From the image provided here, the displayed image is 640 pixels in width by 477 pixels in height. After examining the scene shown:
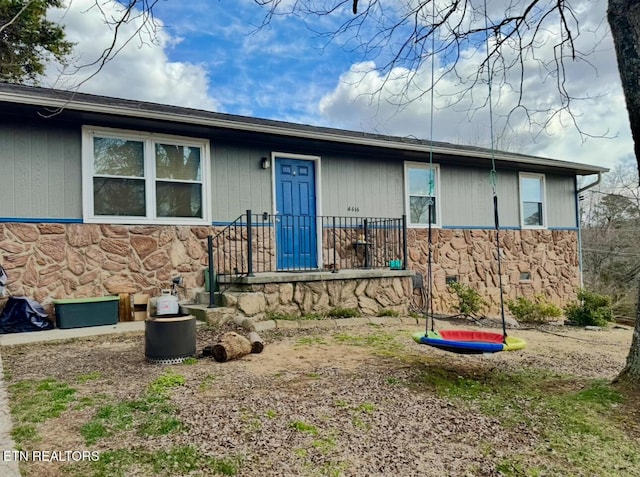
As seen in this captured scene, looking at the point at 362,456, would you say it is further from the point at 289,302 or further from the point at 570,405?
the point at 289,302

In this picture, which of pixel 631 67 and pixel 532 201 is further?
pixel 532 201

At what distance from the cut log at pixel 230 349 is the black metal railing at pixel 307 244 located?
2.12 metres

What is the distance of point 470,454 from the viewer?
230cm

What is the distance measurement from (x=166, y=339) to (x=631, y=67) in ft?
13.9

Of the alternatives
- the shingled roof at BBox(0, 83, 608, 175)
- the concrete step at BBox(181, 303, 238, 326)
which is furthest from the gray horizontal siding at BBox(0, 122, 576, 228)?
the concrete step at BBox(181, 303, 238, 326)

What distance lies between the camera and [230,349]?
13.6ft

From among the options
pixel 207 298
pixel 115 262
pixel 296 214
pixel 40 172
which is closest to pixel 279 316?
pixel 207 298

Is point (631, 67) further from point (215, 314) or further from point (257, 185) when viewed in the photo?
point (257, 185)

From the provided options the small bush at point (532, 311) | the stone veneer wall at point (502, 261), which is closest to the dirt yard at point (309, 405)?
the small bush at point (532, 311)

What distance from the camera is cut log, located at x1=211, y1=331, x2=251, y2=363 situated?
4121mm

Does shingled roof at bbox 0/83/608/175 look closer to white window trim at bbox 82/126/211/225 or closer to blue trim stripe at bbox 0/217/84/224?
white window trim at bbox 82/126/211/225

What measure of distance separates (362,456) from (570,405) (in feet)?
5.20

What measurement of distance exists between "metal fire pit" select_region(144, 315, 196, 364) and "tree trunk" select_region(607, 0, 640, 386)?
11.5ft

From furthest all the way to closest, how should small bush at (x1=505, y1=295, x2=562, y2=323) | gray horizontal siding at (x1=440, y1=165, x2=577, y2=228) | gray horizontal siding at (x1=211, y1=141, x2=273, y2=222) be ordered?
gray horizontal siding at (x1=440, y1=165, x2=577, y2=228), small bush at (x1=505, y1=295, x2=562, y2=323), gray horizontal siding at (x1=211, y1=141, x2=273, y2=222)
